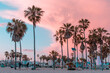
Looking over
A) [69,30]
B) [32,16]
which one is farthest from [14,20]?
[69,30]

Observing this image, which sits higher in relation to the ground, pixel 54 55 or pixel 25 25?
pixel 25 25

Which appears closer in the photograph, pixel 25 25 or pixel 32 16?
pixel 32 16

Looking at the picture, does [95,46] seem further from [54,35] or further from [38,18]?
[38,18]

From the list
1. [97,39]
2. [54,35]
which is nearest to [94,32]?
[97,39]

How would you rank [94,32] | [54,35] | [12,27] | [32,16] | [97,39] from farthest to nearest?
[54,35] < [94,32] < [97,39] < [12,27] < [32,16]

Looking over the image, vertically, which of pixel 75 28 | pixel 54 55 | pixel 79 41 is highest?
pixel 75 28

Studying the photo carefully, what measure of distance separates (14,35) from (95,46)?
36904 millimetres

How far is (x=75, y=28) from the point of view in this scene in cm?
8075

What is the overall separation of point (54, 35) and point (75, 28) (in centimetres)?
1154

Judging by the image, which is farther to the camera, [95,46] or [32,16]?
[95,46]

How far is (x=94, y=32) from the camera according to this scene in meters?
78.6

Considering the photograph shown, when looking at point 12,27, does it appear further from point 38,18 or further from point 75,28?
point 75,28

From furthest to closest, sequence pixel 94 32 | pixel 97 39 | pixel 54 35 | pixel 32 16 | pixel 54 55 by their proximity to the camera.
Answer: pixel 54 55 → pixel 54 35 → pixel 94 32 → pixel 97 39 → pixel 32 16

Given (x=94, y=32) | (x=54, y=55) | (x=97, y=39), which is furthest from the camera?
(x=54, y=55)
